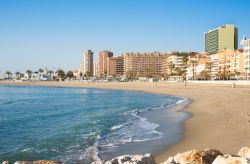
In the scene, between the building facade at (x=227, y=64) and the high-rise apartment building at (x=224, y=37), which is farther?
the high-rise apartment building at (x=224, y=37)

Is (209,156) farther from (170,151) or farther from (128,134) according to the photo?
(128,134)

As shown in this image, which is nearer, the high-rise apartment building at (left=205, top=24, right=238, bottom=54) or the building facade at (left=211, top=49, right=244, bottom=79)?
the building facade at (left=211, top=49, right=244, bottom=79)

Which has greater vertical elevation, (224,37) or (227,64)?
(224,37)

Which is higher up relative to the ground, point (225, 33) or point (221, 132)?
point (225, 33)

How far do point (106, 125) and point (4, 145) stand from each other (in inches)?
262

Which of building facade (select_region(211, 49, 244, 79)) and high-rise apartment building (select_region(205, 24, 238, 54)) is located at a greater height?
high-rise apartment building (select_region(205, 24, 238, 54))

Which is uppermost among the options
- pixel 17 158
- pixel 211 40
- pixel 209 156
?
pixel 211 40

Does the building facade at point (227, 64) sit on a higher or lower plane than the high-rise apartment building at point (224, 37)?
lower

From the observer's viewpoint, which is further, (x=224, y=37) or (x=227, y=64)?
(x=224, y=37)

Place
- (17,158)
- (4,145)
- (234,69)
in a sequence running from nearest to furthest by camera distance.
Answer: (17,158) → (4,145) → (234,69)

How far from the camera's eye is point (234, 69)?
11412cm

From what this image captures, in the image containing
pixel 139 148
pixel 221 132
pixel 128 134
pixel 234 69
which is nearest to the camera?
pixel 139 148

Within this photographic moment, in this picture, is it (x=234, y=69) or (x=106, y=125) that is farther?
(x=234, y=69)

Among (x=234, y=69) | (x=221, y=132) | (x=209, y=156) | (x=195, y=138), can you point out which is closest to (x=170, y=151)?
(x=195, y=138)
